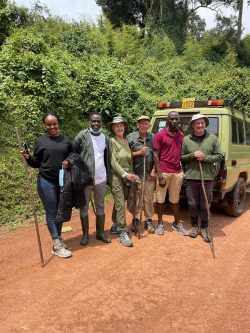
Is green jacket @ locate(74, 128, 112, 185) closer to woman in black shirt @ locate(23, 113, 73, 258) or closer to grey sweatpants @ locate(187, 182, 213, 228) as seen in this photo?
woman in black shirt @ locate(23, 113, 73, 258)

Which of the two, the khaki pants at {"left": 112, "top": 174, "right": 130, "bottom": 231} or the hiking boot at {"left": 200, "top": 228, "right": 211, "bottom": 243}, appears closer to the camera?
the khaki pants at {"left": 112, "top": 174, "right": 130, "bottom": 231}

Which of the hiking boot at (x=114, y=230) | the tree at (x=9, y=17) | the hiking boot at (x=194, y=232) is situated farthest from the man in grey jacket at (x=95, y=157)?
the tree at (x=9, y=17)

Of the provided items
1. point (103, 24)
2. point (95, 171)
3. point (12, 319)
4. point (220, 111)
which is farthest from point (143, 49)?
point (12, 319)

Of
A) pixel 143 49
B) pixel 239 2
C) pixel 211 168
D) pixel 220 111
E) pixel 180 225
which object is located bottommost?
pixel 180 225

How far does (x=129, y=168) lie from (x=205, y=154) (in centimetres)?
115

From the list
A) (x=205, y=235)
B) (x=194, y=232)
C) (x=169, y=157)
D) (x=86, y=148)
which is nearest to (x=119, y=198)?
(x=86, y=148)

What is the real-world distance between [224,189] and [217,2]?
25.3m

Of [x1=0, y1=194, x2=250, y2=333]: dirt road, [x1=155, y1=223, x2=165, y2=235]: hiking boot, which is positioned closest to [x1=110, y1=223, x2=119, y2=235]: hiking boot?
[x1=0, y1=194, x2=250, y2=333]: dirt road

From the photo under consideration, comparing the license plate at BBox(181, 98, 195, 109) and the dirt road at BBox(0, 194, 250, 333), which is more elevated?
the license plate at BBox(181, 98, 195, 109)

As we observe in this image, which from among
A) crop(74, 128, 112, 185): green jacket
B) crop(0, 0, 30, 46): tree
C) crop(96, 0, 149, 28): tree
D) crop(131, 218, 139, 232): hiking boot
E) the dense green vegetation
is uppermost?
crop(96, 0, 149, 28): tree

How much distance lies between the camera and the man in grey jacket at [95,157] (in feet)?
15.7

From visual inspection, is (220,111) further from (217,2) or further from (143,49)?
(217,2)

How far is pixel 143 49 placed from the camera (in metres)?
21.7

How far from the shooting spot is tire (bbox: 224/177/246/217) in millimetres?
6480
